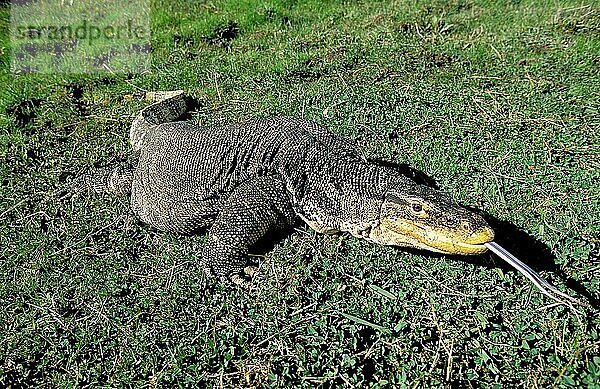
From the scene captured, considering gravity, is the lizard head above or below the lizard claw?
above

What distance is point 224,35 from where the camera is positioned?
29.2ft

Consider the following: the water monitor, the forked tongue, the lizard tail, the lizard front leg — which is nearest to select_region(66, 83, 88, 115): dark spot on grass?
the lizard tail

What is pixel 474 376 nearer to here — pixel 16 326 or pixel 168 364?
pixel 168 364

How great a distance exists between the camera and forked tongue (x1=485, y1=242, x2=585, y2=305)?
3877 millimetres

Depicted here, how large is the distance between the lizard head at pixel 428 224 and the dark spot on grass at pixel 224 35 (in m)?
5.18

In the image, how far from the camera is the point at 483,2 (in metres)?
9.14

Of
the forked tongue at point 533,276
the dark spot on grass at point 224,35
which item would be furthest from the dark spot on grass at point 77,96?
the forked tongue at point 533,276

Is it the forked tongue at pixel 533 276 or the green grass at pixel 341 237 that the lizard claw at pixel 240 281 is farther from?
the forked tongue at pixel 533 276

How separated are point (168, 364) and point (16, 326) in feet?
4.67

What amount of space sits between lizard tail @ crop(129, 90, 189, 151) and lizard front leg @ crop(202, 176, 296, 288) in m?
2.04

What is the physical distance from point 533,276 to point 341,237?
1.56 m

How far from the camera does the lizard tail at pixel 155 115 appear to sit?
21.1 ft

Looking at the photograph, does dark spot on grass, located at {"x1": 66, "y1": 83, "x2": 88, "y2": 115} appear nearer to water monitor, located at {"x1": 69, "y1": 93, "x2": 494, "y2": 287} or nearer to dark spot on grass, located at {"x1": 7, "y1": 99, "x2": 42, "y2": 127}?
dark spot on grass, located at {"x1": 7, "y1": 99, "x2": 42, "y2": 127}

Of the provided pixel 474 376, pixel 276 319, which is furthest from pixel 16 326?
pixel 474 376
